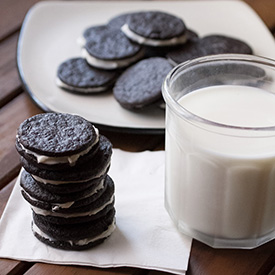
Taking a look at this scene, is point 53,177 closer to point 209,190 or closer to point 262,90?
point 209,190

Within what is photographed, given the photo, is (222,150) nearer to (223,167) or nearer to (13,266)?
(223,167)

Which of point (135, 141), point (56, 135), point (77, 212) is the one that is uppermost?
point (56, 135)

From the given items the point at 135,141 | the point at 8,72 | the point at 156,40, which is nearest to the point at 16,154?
the point at 135,141

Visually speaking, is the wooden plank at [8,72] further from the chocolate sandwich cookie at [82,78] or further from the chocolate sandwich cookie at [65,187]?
the chocolate sandwich cookie at [65,187]

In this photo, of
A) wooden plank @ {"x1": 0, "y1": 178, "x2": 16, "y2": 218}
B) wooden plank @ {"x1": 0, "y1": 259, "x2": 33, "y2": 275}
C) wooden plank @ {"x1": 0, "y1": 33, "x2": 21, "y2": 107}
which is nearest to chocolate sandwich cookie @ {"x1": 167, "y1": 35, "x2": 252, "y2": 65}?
wooden plank @ {"x1": 0, "y1": 33, "x2": 21, "y2": 107}

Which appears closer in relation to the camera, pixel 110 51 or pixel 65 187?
pixel 65 187

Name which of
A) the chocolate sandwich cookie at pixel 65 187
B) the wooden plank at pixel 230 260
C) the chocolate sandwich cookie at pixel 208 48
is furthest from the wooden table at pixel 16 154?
the chocolate sandwich cookie at pixel 208 48
